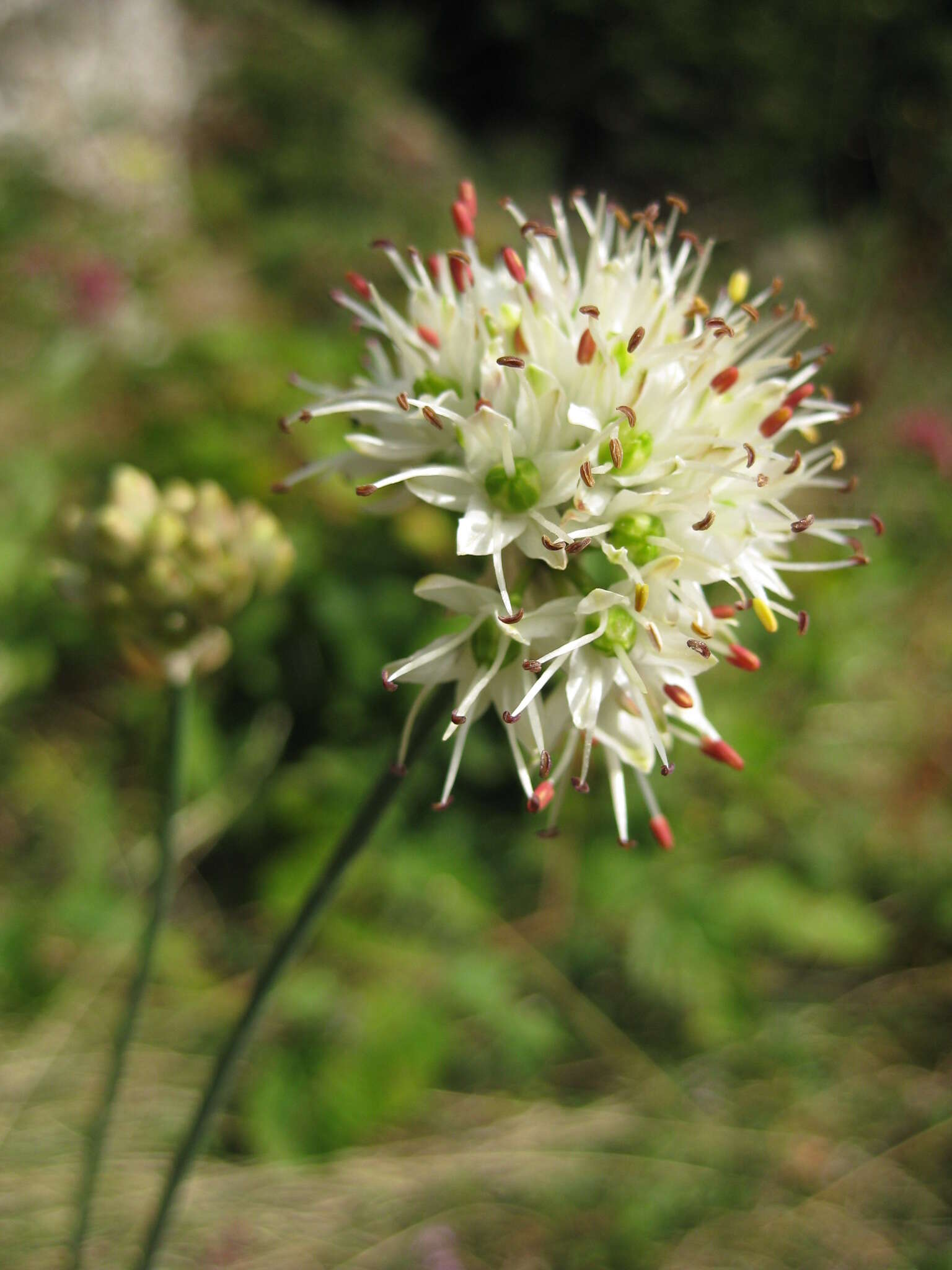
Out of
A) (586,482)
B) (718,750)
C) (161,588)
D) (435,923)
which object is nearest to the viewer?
(586,482)

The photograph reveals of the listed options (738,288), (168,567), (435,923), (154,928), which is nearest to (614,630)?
(738,288)

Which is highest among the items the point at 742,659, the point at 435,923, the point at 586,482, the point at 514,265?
the point at 514,265

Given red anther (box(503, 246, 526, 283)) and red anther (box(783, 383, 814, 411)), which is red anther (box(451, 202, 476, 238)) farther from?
red anther (box(783, 383, 814, 411))

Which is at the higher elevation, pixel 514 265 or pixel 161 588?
pixel 514 265

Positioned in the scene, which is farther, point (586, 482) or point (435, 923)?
point (435, 923)

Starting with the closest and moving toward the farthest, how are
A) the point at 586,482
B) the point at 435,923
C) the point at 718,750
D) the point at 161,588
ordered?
the point at 586,482 < the point at 718,750 < the point at 161,588 < the point at 435,923

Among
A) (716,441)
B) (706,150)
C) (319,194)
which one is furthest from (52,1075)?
(706,150)

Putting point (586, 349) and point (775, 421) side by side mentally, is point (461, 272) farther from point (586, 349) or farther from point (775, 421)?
point (775, 421)

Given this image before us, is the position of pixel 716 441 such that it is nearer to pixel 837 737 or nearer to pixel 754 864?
pixel 754 864
